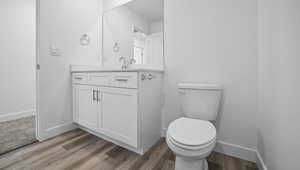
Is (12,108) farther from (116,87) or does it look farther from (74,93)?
(116,87)

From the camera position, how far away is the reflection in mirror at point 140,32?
163 cm

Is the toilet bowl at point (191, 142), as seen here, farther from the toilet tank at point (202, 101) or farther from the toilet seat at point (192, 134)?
the toilet tank at point (202, 101)

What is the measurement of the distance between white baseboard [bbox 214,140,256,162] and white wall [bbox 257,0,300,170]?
13 centimetres

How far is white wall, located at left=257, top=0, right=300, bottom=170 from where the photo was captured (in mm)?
630

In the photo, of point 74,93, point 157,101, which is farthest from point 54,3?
point 157,101

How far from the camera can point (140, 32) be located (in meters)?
1.72

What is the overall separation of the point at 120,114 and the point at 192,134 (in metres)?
0.77

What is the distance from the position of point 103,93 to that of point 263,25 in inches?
66.0

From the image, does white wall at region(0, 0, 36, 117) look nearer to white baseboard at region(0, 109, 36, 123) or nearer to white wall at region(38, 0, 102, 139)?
white baseboard at region(0, 109, 36, 123)

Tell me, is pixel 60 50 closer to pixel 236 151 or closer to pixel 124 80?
pixel 124 80

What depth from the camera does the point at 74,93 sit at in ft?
5.98

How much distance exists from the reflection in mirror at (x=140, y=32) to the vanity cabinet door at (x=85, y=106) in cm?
68

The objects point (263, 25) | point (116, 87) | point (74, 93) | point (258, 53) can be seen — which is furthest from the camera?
point (74, 93)

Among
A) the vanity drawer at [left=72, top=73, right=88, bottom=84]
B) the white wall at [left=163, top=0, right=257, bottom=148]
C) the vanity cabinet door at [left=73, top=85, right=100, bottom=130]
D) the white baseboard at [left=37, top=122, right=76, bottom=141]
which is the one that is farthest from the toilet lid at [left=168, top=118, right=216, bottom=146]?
the white baseboard at [left=37, top=122, right=76, bottom=141]
